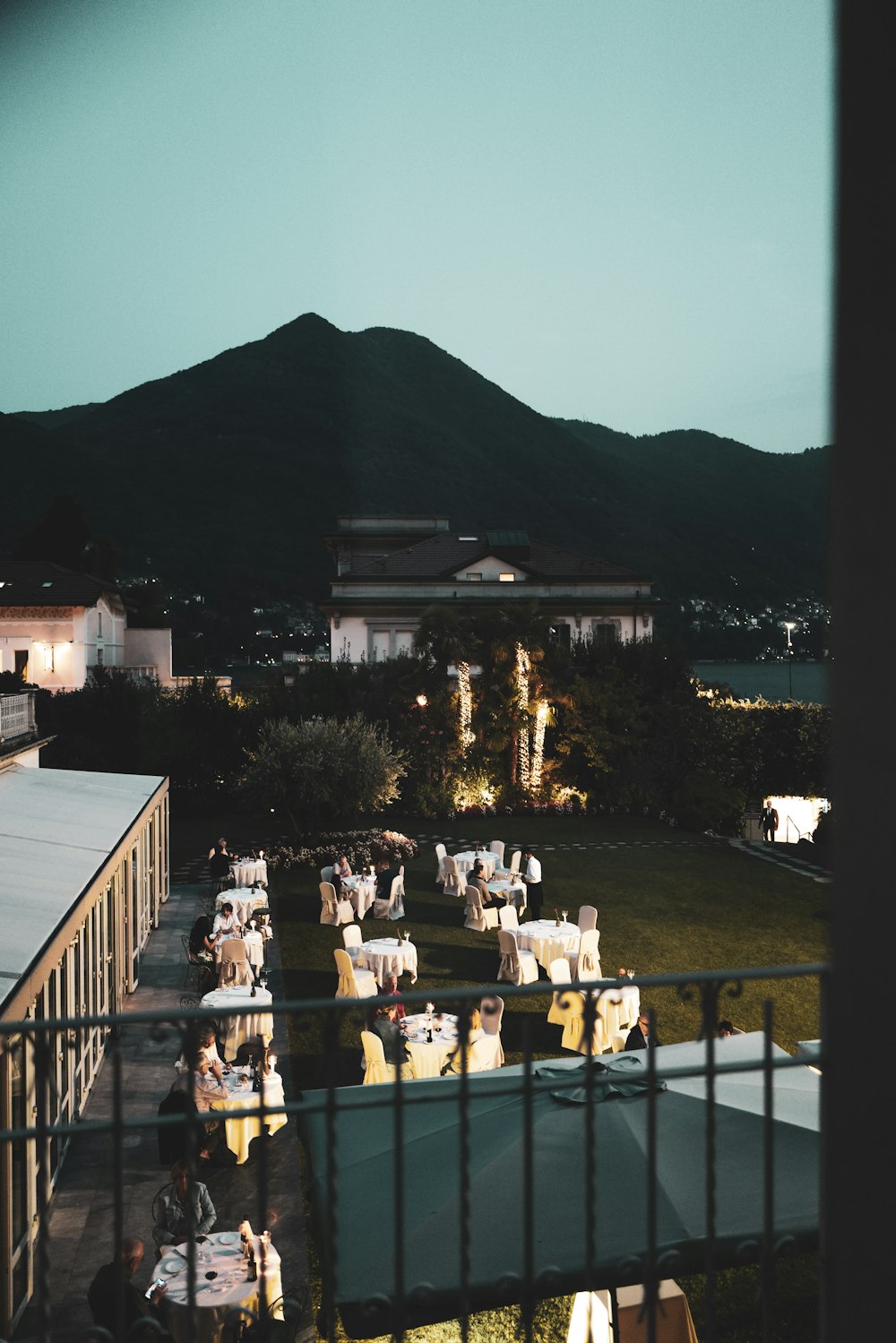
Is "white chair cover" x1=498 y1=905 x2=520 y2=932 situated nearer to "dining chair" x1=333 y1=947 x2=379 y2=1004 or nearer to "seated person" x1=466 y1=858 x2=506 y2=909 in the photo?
"seated person" x1=466 y1=858 x2=506 y2=909

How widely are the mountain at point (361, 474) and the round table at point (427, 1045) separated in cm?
8553

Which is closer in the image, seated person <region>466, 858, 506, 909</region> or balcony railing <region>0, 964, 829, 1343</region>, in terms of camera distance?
balcony railing <region>0, 964, 829, 1343</region>

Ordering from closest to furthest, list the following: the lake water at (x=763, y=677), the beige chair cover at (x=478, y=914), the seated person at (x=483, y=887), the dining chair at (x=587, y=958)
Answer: the dining chair at (x=587, y=958) → the beige chair cover at (x=478, y=914) → the seated person at (x=483, y=887) → the lake water at (x=763, y=677)

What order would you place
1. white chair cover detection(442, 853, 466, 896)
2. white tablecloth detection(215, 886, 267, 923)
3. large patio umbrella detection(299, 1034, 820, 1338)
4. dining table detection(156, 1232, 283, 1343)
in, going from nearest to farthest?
1. large patio umbrella detection(299, 1034, 820, 1338)
2. dining table detection(156, 1232, 283, 1343)
3. white tablecloth detection(215, 886, 267, 923)
4. white chair cover detection(442, 853, 466, 896)

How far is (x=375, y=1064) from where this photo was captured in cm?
1055

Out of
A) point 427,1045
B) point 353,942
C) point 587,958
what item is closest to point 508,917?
point 587,958

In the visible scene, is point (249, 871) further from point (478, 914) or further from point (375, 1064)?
point (375, 1064)

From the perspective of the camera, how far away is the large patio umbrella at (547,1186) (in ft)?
15.0

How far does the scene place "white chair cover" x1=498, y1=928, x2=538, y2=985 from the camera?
1437cm

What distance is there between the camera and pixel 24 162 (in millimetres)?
2840

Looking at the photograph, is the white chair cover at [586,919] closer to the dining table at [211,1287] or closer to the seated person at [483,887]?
the seated person at [483,887]

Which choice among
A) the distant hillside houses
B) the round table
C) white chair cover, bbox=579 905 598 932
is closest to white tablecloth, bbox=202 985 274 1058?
the round table

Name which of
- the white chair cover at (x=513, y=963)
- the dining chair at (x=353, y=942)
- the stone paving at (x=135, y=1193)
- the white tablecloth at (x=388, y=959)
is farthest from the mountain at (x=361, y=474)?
the stone paving at (x=135, y=1193)

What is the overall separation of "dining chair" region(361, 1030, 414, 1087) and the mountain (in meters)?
85.7
